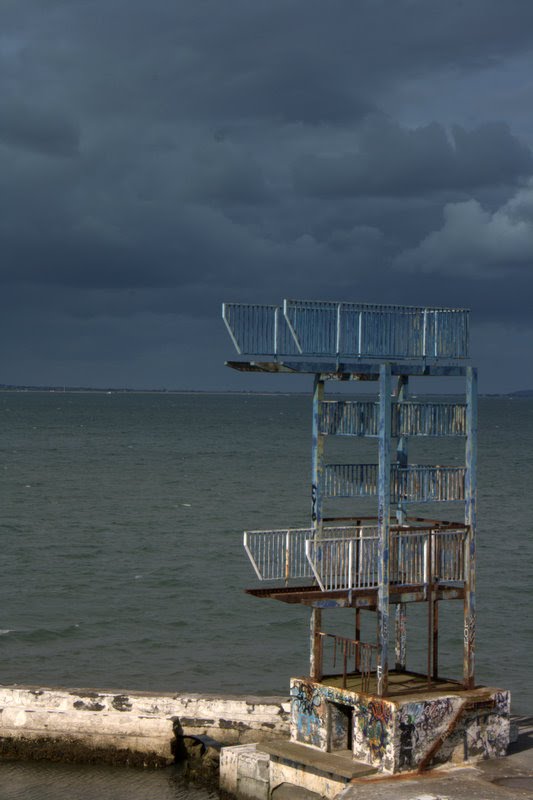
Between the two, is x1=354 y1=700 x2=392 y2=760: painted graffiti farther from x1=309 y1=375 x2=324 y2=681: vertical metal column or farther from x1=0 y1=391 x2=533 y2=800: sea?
x1=0 y1=391 x2=533 y2=800: sea

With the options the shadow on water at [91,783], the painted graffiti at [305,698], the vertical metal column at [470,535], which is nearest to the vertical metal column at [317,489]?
the painted graffiti at [305,698]

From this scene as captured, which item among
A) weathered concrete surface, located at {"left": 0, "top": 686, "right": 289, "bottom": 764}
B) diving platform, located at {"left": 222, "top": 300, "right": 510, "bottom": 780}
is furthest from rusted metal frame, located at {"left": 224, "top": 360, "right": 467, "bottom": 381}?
weathered concrete surface, located at {"left": 0, "top": 686, "right": 289, "bottom": 764}

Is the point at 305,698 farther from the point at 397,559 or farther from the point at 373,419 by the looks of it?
the point at 373,419

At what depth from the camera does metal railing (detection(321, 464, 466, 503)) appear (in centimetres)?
1742

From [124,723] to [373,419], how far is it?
22.5 feet

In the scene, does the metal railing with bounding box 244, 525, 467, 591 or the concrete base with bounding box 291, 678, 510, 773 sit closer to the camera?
the concrete base with bounding box 291, 678, 510, 773

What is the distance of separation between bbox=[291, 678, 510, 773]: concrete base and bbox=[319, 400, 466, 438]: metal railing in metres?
3.65

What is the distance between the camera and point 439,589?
17562 mm

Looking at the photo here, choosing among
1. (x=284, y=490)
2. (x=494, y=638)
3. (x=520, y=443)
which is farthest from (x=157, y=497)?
(x=520, y=443)

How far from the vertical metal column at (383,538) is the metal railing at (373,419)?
347mm

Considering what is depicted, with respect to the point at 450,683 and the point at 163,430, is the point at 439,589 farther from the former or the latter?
the point at 163,430

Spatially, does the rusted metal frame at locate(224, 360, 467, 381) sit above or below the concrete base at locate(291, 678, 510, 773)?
above

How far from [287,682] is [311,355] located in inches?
447

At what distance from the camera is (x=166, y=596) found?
120 feet
